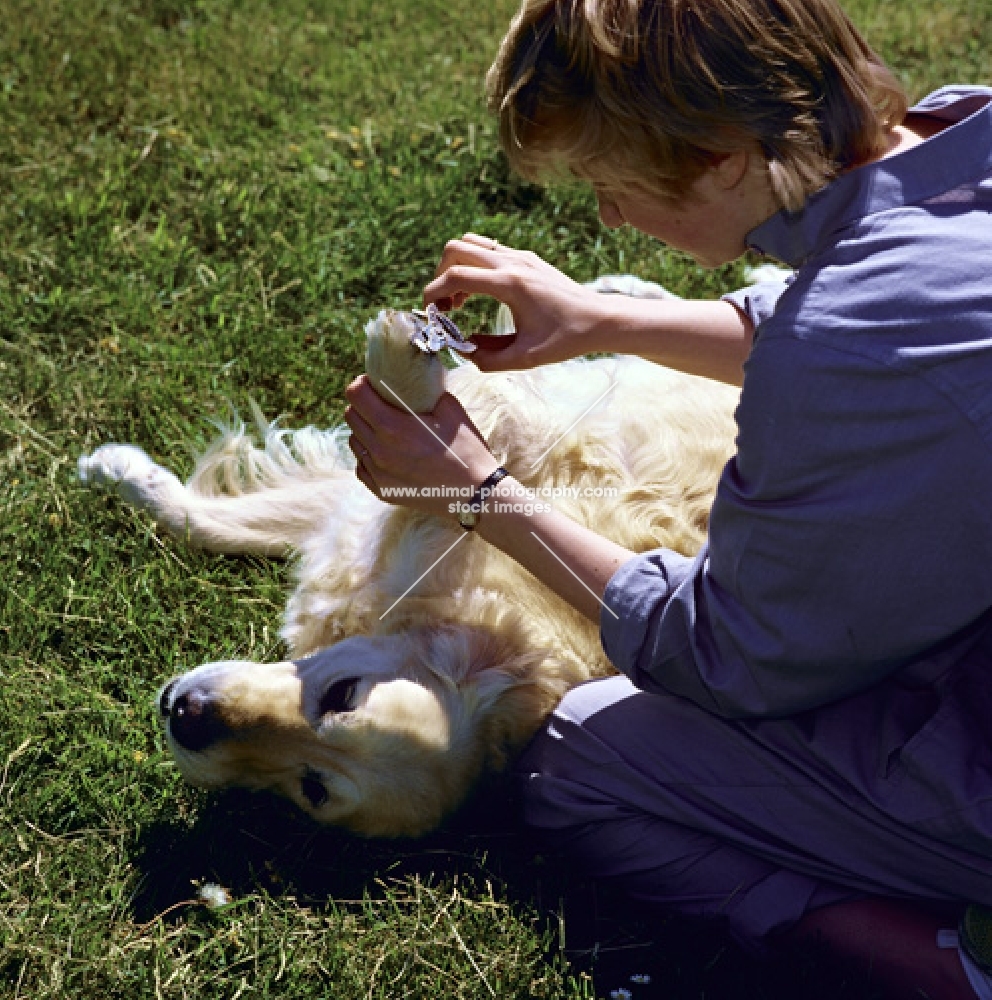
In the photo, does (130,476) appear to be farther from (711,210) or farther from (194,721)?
(711,210)

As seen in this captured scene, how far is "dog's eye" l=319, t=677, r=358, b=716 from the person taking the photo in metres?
2.57

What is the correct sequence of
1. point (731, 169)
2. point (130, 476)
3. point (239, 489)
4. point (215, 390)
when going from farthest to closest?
1. point (215, 390)
2. point (239, 489)
3. point (130, 476)
4. point (731, 169)

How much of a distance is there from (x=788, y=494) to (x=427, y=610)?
3.29ft

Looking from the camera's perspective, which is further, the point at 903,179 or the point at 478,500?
the point at 478,500

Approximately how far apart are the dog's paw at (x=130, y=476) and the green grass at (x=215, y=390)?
58 millimetres

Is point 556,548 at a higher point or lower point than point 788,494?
lower

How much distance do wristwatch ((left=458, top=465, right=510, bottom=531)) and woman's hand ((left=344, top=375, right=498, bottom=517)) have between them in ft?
0.04

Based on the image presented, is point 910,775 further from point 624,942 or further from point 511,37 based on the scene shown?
point 511,37

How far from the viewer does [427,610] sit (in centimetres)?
275

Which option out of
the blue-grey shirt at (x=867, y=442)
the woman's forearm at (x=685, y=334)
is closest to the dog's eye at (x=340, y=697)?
the blue-grey shirt at (x=867, y=442)

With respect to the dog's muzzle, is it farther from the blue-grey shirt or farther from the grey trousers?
the blue-grey shirt

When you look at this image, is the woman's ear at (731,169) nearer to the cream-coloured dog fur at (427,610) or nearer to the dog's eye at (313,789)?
the cream-coloured dog fur at (427,610)

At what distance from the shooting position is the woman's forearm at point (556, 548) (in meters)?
2.40

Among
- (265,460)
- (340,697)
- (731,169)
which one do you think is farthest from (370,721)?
(731,169)
